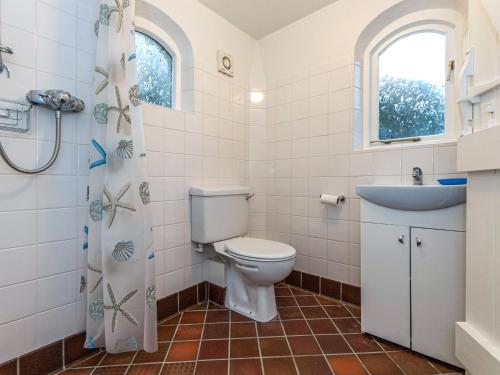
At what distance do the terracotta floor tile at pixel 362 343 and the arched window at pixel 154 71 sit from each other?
1.87 m

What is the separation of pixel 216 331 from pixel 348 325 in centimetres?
79

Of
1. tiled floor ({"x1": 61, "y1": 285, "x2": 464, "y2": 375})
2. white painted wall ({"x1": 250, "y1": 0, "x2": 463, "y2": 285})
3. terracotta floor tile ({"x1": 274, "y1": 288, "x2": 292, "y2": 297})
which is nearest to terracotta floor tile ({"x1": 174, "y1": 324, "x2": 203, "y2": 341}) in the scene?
tiled floor ({"x1": 61, "y1": 285, "x2": 464, "y2": 375})

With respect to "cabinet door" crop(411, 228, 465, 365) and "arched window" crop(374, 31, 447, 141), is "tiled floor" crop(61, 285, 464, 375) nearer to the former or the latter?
"cabinet door" crop(411, 228, 465, 365)

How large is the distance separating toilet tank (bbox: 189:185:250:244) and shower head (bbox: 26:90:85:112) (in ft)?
2.77

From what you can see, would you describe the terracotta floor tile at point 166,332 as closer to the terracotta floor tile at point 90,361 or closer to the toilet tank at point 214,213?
the terracotta floor tile at point 90,361

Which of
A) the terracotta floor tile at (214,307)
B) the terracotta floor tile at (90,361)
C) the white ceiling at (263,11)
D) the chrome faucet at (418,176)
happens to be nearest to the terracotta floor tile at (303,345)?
the terracotta floor tile at (214,307)

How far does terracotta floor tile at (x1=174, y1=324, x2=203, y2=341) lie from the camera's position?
1.44m

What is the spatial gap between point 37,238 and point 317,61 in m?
2.03

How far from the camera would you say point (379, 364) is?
122 centimetres

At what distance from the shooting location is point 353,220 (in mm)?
1786

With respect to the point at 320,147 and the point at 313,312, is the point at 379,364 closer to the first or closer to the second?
the point at 313,312

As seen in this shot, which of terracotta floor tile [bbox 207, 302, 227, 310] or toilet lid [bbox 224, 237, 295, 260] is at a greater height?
toilet lid [bbox 224, 237, 295, 260]

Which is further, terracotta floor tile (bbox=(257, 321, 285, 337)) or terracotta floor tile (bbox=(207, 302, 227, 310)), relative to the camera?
terracotta floor tile (bbox=(207, 302, 227, 310))

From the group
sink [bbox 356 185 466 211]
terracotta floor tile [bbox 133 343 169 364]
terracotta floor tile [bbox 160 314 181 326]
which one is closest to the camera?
sink [bbox 356 185 466 211]
